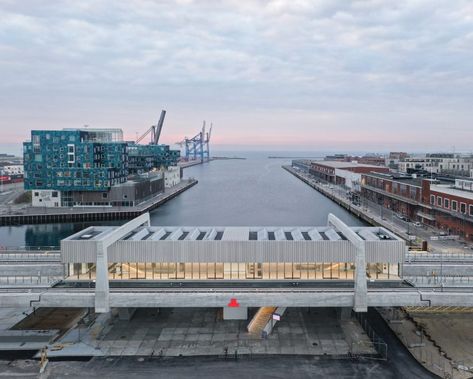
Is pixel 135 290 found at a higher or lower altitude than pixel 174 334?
higher

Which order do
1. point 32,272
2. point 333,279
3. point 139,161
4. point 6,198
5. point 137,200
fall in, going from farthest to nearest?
1. point 139,161
2. point 6,198
3. point 137,200
4. point 32,272
5. point 333,279

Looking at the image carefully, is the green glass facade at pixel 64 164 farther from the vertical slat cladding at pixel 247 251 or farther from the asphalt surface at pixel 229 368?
the asphalt surface at pixel 229 368

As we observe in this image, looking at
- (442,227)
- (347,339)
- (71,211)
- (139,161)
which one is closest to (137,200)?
(71,211)

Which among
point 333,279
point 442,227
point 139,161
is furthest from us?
point 139,161

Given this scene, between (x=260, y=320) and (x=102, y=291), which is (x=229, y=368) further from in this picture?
(x=102, y=291)

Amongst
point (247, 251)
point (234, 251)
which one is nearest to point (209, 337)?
point (234, 251)

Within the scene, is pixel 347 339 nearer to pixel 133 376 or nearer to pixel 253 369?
pixel 253 369
